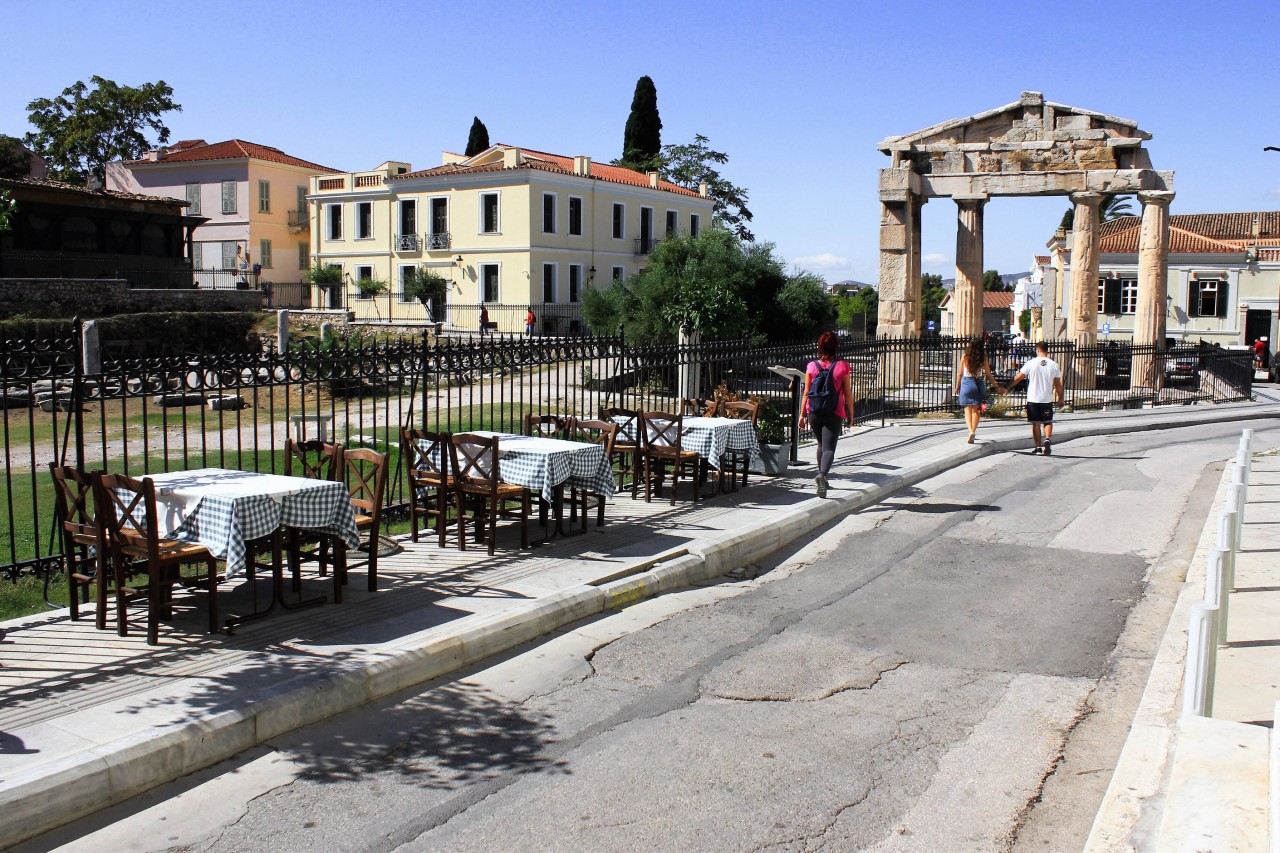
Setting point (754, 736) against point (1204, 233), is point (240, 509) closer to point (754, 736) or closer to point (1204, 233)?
point (754, 736)

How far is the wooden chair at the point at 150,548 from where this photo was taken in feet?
20.7

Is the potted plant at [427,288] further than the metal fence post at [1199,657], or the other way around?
the potted plant at [427,288]

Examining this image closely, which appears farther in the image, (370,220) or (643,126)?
(643,126)

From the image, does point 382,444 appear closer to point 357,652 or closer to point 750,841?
point 357,652

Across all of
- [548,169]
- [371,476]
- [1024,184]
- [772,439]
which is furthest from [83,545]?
[548,169]

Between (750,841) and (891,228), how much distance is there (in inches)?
1062

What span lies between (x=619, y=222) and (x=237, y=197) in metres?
21.0

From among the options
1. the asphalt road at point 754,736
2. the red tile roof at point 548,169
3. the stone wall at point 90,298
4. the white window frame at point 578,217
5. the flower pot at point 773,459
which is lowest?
the asphalt road at point 754,736

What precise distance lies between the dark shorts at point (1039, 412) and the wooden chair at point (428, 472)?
10.7 meters

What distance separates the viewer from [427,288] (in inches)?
1951

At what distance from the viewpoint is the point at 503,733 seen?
18.5ft

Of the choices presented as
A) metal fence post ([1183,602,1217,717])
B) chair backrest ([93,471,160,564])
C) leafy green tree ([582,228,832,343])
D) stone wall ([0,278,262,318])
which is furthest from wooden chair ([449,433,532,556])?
stone wall ([0,278,262,318])

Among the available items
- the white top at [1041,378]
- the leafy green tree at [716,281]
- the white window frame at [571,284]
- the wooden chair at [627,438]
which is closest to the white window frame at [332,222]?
the white window frame at [571,284]

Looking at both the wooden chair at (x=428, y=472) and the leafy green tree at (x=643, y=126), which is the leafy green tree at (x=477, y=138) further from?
the wooden chair at (x=428, y=472)
